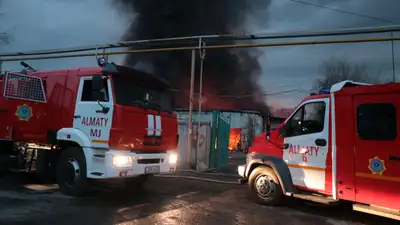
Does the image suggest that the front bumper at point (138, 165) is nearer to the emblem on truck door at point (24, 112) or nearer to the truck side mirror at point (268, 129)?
the truck side mirror at point (268, 129)

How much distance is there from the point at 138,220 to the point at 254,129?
25.6 metres

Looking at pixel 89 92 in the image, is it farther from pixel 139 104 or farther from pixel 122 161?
pixel 122 161

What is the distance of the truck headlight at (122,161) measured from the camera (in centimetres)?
621

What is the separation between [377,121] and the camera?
5.28 meters

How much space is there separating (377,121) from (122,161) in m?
4.54

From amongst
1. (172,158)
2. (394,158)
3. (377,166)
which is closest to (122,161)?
(172,158)

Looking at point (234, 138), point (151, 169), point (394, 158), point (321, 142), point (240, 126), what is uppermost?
point (240, 126)

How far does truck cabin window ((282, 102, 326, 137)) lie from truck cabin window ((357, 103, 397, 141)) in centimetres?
69

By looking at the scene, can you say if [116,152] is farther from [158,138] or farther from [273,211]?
[273,211]

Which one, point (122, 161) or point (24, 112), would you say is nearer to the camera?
point (122, 161)

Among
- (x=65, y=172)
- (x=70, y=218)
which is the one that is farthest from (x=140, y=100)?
(x=70, y=218)

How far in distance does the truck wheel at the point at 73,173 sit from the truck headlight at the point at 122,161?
84cm

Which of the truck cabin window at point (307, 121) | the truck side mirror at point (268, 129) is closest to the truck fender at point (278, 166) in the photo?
the truck side mirror at point (268, 129)

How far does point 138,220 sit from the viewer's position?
520 centimetres
